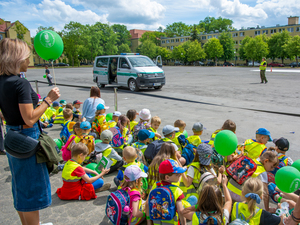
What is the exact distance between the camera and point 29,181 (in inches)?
89.8

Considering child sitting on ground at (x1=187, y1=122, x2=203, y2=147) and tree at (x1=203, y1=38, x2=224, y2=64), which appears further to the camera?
tree at (x1=203, y1=38, x2=224, y2=64)

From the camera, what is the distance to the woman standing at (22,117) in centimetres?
208

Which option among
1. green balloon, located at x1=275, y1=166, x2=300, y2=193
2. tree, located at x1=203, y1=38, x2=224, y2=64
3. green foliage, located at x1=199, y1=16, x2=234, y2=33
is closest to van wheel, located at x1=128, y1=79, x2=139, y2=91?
green balloon, located at x1=275, y1=166, x2=300, y2=193

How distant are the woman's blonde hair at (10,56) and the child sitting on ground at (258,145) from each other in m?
3.59

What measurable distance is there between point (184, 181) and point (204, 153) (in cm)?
48

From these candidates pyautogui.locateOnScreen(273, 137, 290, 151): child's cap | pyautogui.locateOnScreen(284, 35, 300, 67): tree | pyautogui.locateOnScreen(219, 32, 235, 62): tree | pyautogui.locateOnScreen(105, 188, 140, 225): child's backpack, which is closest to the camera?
pyautogui.locateOnScreen(105, 188, 140, 225): child's backpack

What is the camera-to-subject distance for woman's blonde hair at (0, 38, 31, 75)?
210 centimetres

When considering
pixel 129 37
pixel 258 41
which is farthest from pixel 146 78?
pixel 129 37

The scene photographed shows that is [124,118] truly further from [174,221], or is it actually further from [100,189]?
[174,221]

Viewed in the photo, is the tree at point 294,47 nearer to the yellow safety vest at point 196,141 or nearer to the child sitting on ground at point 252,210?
the yellow safety vest at point 196,141

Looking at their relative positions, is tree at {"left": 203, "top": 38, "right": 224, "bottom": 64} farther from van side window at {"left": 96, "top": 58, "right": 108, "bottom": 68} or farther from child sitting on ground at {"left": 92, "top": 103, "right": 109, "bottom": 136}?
child sitting on ground at {"left": 92, "top": 103, "right": 109, "bottom": 136}

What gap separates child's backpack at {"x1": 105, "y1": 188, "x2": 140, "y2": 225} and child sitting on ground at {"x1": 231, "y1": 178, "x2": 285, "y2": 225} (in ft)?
3.83

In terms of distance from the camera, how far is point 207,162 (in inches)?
121

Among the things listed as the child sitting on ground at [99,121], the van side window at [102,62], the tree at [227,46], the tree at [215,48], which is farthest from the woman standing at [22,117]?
the tree at [227,46]
